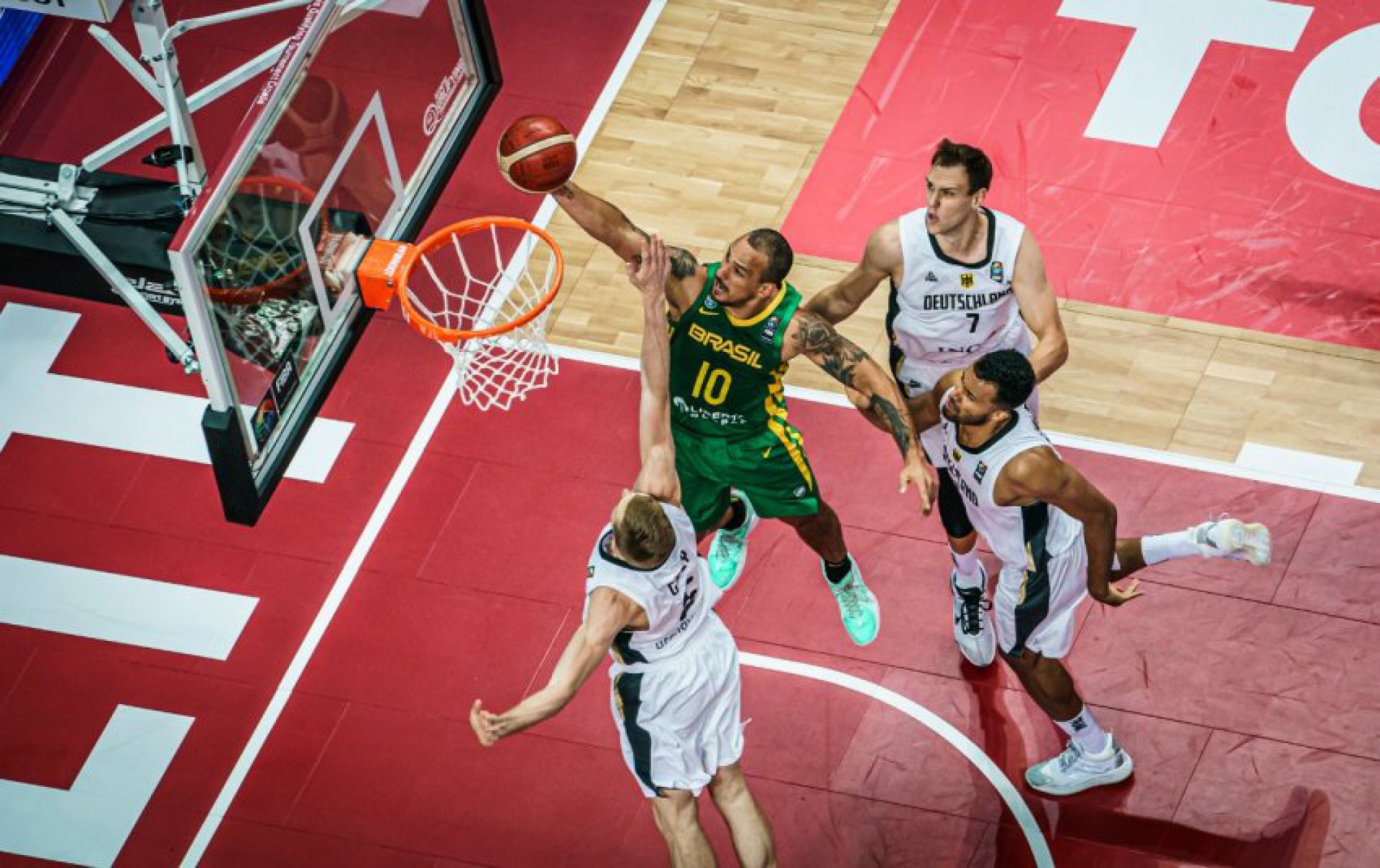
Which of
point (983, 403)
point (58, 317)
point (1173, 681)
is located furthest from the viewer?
point (58, 317)

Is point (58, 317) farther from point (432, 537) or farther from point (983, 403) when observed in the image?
point (983, 403)

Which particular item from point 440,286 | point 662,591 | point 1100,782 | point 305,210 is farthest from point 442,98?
point 1100,782

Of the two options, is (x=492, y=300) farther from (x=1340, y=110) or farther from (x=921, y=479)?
(x=1340, y=110)

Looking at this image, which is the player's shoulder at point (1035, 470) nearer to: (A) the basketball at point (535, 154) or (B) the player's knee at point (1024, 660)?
(B) the player's knee at point (1024, 660)

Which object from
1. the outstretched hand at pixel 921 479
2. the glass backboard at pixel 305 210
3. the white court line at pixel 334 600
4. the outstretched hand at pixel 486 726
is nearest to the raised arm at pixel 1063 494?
the outstretched hand at pixel 921 479

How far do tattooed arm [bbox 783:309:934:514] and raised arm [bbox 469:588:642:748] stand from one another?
1237mm

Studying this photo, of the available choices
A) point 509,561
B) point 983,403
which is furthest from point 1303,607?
point 509,561

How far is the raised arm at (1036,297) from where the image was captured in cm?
738

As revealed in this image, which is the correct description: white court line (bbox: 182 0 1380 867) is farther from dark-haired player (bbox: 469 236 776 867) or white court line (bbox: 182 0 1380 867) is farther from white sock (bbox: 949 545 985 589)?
dark-haired player (bbox: 469 236 776 867)

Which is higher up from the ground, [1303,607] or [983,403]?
[983,403]

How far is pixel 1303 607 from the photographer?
827 centimetres

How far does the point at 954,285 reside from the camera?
7441mm

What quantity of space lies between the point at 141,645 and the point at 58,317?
2.24 metres

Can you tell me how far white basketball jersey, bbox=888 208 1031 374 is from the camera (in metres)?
7.41
